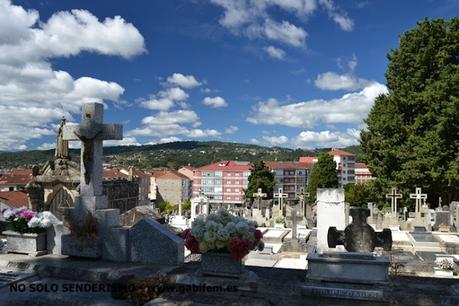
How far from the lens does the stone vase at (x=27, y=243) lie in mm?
6875

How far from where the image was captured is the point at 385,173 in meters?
27.7

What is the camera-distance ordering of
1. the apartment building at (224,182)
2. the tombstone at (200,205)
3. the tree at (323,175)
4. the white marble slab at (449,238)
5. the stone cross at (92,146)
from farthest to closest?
the apartment building at (224,182) → the tree at (323,175) → the tombstone at (200,205) → the white marble slab at (449,238) → the stone cross at (92,146)

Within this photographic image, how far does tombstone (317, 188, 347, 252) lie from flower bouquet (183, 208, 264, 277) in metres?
7.38

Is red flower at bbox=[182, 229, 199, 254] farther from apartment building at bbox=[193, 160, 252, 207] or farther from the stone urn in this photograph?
apartment building at bbox=[193, 160, 252, 207]

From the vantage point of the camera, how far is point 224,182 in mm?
114375

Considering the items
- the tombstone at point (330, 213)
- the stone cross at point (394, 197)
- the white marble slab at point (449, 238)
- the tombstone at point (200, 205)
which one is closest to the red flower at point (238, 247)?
the tombstone at point (330, 213)

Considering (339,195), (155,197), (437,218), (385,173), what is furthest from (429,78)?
(155,197)

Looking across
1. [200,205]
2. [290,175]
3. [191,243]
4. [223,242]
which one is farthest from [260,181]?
[290,175]

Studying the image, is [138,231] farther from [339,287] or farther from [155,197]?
[155,197]

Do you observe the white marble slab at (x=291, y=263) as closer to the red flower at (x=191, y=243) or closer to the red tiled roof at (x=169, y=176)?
the red flower at (x=191, y=243)

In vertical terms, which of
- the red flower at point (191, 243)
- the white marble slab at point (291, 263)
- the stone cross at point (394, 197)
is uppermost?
the red flower at point (191, 243)

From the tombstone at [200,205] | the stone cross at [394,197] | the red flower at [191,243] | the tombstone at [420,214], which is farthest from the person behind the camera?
the tombstone at [200,205]

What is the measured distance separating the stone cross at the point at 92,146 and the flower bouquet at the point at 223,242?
2347 millimetres

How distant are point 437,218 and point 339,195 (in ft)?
47.9
